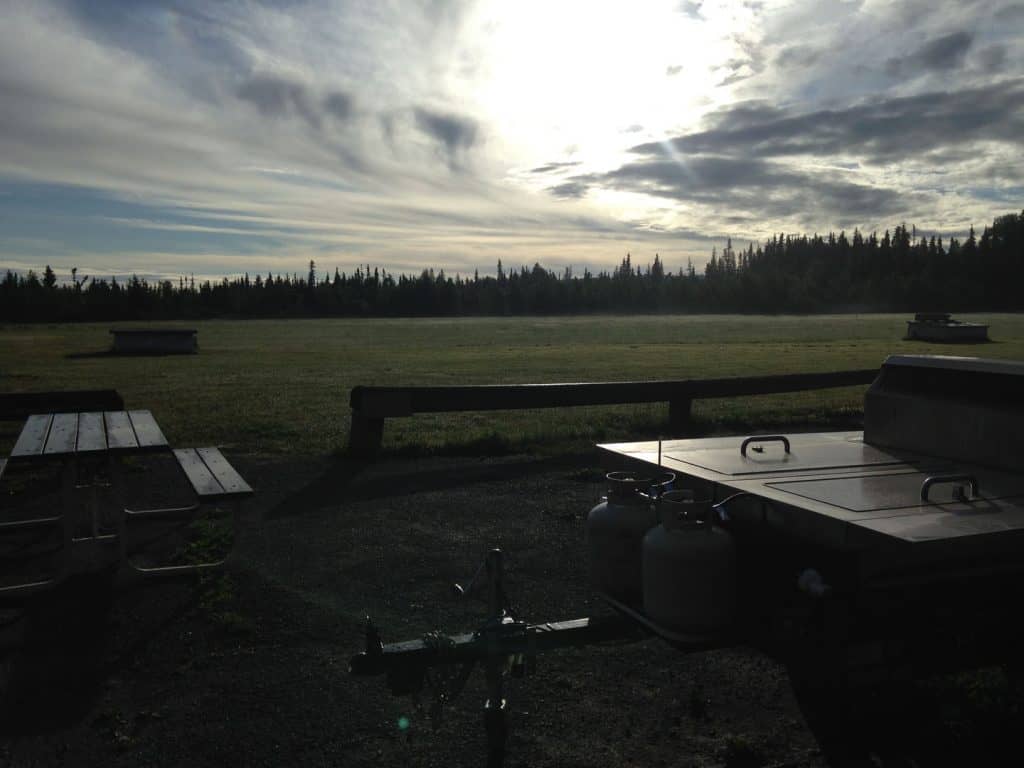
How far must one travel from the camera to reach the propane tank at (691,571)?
3305mm

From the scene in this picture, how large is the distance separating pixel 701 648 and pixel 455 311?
496ft

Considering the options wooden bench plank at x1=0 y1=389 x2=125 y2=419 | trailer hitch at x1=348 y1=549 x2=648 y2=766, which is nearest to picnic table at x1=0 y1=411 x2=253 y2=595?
wooden bench plank at x1=0 y1=389 x2=125 y2=419

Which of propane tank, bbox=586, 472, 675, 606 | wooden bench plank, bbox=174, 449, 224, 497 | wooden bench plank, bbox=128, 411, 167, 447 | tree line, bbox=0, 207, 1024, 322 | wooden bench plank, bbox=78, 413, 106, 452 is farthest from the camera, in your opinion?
tree line, bbox=0, 207, 1024, 322

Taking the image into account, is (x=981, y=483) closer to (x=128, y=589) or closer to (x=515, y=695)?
(x=515, y=695)

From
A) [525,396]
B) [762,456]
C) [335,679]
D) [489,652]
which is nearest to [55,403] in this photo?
[525,396]

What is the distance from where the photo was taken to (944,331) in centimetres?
4728

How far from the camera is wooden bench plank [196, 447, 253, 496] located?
6.36m

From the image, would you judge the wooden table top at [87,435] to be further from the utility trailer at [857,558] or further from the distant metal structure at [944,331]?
the distant metal structure at [944,331]

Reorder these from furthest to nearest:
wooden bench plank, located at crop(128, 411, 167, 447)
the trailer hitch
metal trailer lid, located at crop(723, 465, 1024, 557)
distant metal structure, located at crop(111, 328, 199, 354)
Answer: distant metal structure, located at crop(111, 328, 199, 354) < wooden bench plank, located at crop(128, 411, 167, 447) < the trailer hitch < metal trailer lid, located at crop(723, 465, 1024, 557)

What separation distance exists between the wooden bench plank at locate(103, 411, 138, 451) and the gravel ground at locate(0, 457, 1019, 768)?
1.08m

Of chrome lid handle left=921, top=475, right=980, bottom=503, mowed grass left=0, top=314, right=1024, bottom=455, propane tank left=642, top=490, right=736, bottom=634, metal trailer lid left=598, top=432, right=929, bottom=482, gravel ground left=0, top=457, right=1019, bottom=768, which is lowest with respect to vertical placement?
mowed grass left=0, top=314, right=1024, bottom=455

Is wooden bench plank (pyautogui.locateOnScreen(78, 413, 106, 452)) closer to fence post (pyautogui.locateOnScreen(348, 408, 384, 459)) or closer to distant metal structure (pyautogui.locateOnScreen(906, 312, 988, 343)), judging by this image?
fence post (pyautogui.locateOnScreen(348, 408, 384, 459))

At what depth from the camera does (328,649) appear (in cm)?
501

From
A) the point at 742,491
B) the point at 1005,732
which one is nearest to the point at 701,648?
the point at 742,491
